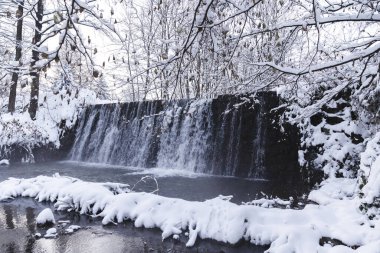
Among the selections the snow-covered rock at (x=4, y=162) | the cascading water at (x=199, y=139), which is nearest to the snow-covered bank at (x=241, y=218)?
the cascading water at (x=199, y=139)

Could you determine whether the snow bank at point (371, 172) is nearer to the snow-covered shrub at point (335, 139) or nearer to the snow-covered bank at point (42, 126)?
the snow-covered shrub at point (335, 139)

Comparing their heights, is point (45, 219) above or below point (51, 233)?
above

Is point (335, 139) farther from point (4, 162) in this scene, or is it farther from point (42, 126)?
point (42, 126)

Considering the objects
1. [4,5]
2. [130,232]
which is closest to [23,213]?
[130,232]

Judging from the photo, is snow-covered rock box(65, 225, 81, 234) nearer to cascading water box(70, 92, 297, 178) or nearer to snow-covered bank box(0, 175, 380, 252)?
snow-covered bank box(0, 175, 380, 252)

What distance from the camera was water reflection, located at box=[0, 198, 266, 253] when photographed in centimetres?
532

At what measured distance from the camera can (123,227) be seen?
6.29m

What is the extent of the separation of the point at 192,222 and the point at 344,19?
3753 millimetres

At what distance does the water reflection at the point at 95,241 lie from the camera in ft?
17.5

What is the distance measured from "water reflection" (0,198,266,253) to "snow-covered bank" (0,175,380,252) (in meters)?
0.15

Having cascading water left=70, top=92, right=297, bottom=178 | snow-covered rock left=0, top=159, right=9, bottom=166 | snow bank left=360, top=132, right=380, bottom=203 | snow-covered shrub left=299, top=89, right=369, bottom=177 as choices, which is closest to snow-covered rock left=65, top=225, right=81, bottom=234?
cascading water left=70, top=92, right=297, bottom=178

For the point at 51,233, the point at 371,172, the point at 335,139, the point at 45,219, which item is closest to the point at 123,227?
the point at 51,233

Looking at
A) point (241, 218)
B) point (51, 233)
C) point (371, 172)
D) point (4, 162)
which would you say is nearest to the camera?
point (371, 172)

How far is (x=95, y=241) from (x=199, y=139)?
7.38 metres
